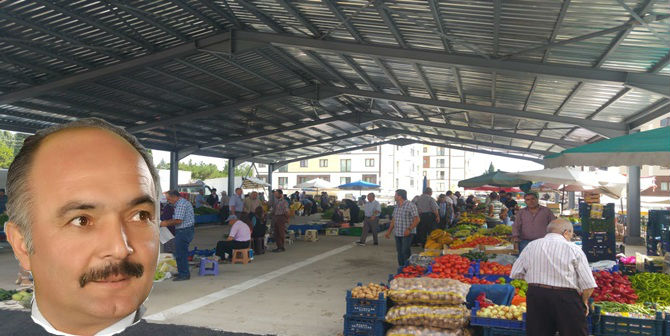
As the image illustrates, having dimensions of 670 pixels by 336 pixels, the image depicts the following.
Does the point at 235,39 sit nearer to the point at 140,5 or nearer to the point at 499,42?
the point at 140,5

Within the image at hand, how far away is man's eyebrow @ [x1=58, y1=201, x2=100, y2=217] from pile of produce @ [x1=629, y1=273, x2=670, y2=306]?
719 cm

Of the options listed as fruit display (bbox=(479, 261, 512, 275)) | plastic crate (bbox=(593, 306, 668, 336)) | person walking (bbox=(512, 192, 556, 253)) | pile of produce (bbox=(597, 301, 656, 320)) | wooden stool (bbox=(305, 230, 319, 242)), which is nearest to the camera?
plastic crate (bbox=(593, 306, 668, 336))

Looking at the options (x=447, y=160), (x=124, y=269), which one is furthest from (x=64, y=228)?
(x=447, y=160)

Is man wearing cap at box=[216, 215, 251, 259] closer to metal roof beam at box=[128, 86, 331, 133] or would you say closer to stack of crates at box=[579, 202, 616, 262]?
stack of crates at box=[579, 202, 616, 262]

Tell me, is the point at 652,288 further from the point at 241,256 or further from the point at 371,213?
the point at 371,213

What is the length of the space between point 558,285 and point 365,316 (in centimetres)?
230

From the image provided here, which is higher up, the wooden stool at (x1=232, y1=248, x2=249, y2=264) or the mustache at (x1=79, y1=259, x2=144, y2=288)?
the mustache at (x1=79, y1=259, x2=144, y2=288)

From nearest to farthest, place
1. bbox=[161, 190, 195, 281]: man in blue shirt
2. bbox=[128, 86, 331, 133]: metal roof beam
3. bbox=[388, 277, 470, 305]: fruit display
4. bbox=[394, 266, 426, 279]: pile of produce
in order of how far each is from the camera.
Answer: bbox=[388, 277, 470, 305]: fruit display → bbox=[394, 266, 426, 279]: pile of produce → bbox=[161, 190, 195, 281]: man in blue shirt → bbox=[128, 86, 331, 133]: metal roof beam

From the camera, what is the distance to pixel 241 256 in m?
12.4

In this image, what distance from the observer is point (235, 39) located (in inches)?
516

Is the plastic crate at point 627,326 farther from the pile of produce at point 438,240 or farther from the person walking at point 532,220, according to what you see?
the pile of produce at point 438,240

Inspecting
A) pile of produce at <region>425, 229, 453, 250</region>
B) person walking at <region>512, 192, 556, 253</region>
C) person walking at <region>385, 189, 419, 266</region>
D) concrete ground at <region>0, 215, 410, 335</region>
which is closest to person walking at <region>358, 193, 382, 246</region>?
concrete ground at <region>0, 215, 410, 335</region>

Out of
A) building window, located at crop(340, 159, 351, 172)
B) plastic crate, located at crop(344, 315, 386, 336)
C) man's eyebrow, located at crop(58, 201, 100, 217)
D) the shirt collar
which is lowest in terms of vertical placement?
plastic crate, located at crop(344, 315, 386, 336)

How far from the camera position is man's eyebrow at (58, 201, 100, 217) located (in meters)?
0.53
